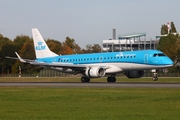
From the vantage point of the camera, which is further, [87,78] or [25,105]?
[87,78]

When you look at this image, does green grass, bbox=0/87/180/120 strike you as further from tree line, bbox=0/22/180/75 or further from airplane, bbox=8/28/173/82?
tree line, bbox=0/22/180/75

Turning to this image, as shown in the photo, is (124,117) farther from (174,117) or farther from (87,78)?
(87,78)

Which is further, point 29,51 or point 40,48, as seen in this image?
point 29,51

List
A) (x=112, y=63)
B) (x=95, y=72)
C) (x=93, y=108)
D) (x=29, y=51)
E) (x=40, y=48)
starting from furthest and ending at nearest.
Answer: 1. (x=29, y=51)
2. (x=40, y=48)
3. (x=112, y=63)
4. (x=95, y=72)
5. (x=93, y=108)

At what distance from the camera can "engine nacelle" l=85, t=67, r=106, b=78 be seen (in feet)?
190

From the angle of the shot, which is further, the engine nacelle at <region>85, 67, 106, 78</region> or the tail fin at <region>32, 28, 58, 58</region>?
the tail fin at <region>32, 28, 58, 58</region>

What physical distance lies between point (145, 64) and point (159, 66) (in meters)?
1.56

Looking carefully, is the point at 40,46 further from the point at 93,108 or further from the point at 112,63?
the point at 93,108

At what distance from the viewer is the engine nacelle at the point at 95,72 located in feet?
190

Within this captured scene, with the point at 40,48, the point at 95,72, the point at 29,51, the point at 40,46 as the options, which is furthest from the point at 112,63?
the point at 29,51

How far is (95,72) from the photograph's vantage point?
57969mm

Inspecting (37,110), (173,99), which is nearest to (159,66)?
(173,99)

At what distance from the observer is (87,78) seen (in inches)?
2359

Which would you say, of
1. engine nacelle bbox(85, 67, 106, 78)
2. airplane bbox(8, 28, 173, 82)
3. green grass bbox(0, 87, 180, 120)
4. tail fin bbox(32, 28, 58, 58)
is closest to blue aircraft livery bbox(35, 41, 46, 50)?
tail fin bbox(32, 28, 58, 58)
